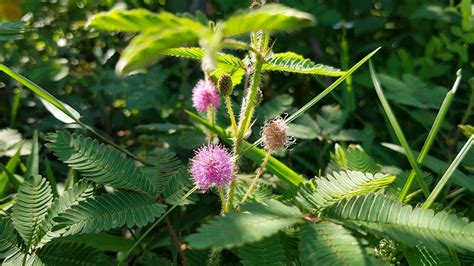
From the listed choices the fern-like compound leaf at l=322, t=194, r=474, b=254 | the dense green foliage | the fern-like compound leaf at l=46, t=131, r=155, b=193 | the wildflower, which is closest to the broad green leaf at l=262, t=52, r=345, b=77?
the dense green foliage

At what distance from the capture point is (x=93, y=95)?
213cm

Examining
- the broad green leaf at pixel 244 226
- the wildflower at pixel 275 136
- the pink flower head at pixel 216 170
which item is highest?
the wildflower at pixel 275 136

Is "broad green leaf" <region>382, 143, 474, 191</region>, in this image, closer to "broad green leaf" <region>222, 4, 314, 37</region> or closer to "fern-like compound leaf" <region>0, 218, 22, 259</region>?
"broad green leaf" <region>222, 4, 314, 37</region>

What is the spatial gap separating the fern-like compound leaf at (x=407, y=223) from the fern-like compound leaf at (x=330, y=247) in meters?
0.04

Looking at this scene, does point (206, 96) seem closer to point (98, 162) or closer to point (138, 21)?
point (98, 162)

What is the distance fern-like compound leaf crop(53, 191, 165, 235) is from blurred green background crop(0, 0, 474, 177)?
1.44 feet

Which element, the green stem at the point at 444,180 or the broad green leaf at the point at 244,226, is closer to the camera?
the broad green leaf at the point at 244,226

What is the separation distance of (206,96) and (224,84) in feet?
0.32

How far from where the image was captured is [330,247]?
0.89 metres

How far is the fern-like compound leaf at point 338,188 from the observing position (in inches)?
40.3

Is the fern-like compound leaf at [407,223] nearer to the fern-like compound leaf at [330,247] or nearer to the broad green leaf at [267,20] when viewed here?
the fern-like compound leaf at [330,247]

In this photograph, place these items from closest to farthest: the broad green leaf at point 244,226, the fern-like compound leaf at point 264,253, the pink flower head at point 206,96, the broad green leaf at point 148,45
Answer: the broad green leaf at point 148,45
the broad green leaf at point 244,226
the fern-like compound leaf at point 264,253
the pink flower head at point 206,96

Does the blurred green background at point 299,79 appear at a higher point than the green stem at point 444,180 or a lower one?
lower

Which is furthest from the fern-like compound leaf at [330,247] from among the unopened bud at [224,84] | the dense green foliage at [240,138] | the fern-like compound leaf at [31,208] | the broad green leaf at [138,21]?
the fern-like compound leaf at [31,208]
